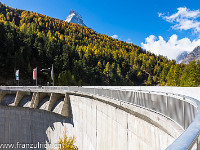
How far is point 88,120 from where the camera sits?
18.3 meters

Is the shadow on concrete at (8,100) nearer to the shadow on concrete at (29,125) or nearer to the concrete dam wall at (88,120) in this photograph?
the concrete dam wall at (88,120)

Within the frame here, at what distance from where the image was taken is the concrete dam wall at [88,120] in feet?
24.5

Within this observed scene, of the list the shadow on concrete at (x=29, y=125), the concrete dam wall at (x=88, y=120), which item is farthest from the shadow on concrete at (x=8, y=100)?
the shadow on concrete at (x=29, y=125)

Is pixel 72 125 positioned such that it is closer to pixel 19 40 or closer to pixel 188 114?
pixel 188 114

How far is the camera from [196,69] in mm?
59625

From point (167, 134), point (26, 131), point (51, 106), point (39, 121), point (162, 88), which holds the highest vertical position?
point (162, 88)

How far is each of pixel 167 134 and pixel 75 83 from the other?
69193mm

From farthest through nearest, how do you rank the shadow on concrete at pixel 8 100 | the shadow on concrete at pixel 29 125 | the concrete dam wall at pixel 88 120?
the shadow on concrete at pixel 8 100 → the shadow on concrete at pixel 29 125 → the concrete dam wall at pixel 88 120

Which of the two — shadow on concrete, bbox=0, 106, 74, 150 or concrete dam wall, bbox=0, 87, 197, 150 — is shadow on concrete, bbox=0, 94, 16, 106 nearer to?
concrete dam wall, bbox=0, 87, 197, 150

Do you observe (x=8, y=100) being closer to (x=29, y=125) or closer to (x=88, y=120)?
(x=29, y=125)

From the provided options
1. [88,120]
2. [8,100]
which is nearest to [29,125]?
[8,100]

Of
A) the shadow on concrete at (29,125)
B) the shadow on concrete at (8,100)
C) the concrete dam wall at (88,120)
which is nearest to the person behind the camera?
the concrete dam wall at (88,120)

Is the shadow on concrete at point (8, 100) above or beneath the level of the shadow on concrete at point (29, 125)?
above

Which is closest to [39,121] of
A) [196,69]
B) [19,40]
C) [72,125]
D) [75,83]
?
[72,125]
